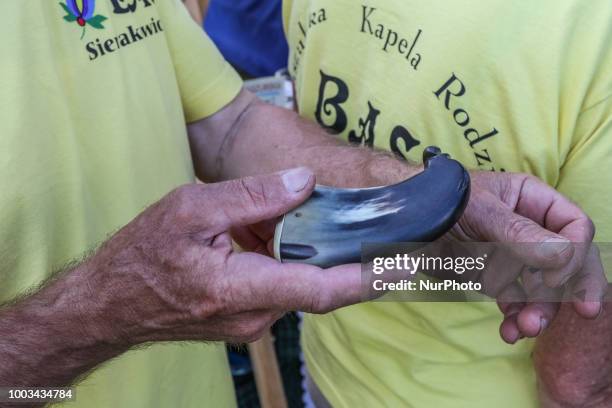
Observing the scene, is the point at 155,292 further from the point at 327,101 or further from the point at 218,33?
the point at 218,33

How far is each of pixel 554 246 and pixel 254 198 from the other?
0.33 metres

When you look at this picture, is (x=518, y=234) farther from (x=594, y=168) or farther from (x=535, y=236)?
(x=594, y=168)

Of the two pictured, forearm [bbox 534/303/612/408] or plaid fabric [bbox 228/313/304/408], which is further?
plaid fabric [bbox 228/313/304/408]

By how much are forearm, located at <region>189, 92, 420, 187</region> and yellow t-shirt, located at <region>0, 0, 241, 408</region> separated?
0.35 feet

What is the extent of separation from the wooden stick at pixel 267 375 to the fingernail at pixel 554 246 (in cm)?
130

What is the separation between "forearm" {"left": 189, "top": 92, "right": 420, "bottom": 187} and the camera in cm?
84

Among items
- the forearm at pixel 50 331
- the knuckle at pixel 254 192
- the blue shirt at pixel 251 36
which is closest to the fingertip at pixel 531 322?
the knuckle at pixel 254 192

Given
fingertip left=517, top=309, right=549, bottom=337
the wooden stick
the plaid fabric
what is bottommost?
the plaid fabric

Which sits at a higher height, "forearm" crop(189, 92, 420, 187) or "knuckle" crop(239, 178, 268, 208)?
"knuckle" crop(239, 178, 268, 208)

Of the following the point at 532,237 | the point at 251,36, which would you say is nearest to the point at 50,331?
the point at 532,237

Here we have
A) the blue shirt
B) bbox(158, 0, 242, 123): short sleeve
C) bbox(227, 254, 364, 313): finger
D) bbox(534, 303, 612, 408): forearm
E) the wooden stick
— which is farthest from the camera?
the blue shirt

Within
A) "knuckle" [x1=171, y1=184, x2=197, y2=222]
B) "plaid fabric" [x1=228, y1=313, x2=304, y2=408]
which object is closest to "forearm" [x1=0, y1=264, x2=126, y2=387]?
"knuckle" [x1=171, y1=184, x2=197, y2=222]

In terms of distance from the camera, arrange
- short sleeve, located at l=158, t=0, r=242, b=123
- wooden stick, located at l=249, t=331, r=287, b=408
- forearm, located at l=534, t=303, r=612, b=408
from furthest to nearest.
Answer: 1. wooden stick, located at l=249, t=331, r=287, b=408
2. short sleeve, located at l=158, t=0, r=242, b=123
3. forearm, located at l=534, t=303, r=612, b=408

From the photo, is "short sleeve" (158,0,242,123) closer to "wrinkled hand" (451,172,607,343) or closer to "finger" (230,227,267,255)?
"finger" (230,227,267,255)
